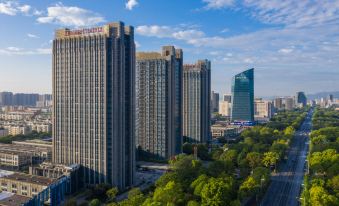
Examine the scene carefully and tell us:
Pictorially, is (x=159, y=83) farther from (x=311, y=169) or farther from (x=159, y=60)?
(x=311, y=169)

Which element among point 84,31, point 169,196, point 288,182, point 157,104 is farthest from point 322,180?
point 84,31

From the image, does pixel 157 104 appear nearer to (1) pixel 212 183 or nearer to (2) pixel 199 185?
(2) pixel 199 185

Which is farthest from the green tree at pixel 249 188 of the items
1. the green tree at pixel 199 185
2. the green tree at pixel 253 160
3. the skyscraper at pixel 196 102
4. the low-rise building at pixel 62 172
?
the skyscraper at pixel 196 102

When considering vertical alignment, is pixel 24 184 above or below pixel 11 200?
above

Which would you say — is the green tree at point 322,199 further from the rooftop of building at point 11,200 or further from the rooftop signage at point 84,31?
the rooftop signage at point 84,31

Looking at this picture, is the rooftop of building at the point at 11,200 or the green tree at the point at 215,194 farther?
the rooftop of building at the point at 11,200

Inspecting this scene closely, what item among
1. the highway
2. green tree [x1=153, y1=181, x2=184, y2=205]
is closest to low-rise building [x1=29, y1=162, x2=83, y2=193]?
green tree [x1=153, y1=181, x2=184, y2=205]
